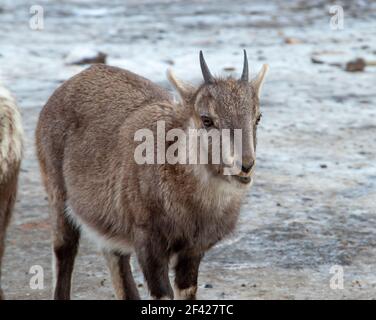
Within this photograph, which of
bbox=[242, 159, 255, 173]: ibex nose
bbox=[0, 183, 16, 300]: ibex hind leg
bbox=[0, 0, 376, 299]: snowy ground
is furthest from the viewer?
bbox=[0, 0, 376, 299]: snowy ground

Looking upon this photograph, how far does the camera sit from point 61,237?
6.24 m

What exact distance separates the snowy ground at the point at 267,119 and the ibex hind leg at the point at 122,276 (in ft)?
0.89

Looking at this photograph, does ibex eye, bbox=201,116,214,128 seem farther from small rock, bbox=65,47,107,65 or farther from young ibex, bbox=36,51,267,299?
small rock, bbox=65,47,107,65

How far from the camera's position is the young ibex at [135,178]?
5.20 metres

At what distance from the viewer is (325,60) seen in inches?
579

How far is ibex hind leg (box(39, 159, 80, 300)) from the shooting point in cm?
620

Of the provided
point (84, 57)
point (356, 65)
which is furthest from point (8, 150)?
point (356, 65)

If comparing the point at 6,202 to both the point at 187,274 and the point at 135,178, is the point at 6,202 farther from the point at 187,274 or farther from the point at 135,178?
the point at 187,274

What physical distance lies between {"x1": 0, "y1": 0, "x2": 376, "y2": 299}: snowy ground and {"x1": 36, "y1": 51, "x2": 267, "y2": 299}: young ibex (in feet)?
2.19

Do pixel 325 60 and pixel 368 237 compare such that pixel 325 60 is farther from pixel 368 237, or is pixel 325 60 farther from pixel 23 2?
pixel 23 2

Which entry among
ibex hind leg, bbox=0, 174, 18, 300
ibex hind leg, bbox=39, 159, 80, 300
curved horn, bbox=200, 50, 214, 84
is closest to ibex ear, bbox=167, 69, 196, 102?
curved horn, bbox=200, 50, 214, 84

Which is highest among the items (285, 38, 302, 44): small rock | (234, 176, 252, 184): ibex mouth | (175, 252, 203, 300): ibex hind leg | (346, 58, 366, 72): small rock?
(234, 176, 252, 184): ibex mouth

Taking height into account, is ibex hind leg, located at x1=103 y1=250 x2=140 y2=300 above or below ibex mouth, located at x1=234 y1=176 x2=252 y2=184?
below

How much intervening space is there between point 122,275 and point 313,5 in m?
15.6
